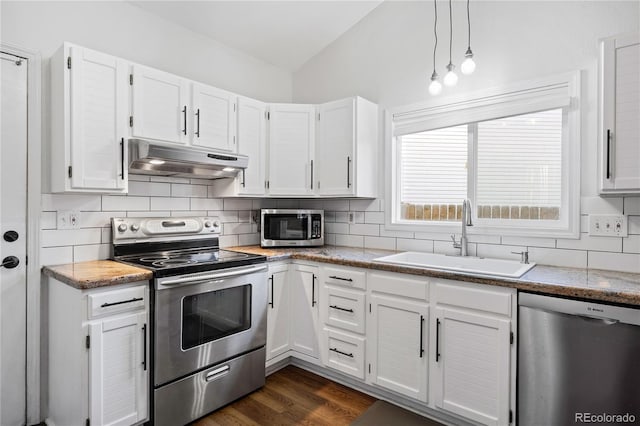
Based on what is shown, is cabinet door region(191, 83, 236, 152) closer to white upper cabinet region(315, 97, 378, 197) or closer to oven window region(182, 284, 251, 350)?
white upper cabinet region(315, 97, 378, 197)

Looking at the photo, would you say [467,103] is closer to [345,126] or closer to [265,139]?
[345,126]

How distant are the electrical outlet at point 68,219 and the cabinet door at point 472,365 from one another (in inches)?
90.5

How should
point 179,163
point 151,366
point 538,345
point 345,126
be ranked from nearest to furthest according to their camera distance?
point 538,345, point 151,366, point 179,163, point 345,126

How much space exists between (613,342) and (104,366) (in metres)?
2.39

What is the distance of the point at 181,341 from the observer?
2080mm

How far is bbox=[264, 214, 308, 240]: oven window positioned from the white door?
1654mm

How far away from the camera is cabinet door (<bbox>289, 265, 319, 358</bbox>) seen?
2703mm

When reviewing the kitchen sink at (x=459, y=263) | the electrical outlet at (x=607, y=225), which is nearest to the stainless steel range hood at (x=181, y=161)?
the kitchen sink at (x=459, y=263)

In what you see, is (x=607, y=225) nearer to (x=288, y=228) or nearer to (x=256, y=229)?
(x=288, y=228)

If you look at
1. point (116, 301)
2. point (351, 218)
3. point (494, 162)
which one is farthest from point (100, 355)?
point (494, 162)

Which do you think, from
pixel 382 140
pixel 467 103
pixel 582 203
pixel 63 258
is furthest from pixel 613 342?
pixel 63 258

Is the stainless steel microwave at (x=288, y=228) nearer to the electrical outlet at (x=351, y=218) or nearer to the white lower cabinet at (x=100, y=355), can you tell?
the electrical outlet at (x=351, y=218)

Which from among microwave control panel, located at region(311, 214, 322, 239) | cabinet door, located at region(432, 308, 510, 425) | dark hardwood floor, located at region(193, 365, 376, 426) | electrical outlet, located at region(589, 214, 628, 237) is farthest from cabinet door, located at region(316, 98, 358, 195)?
electrical outlet, located at region(589, 214, 628, 237)

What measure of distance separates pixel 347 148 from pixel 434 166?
73 centimetres
